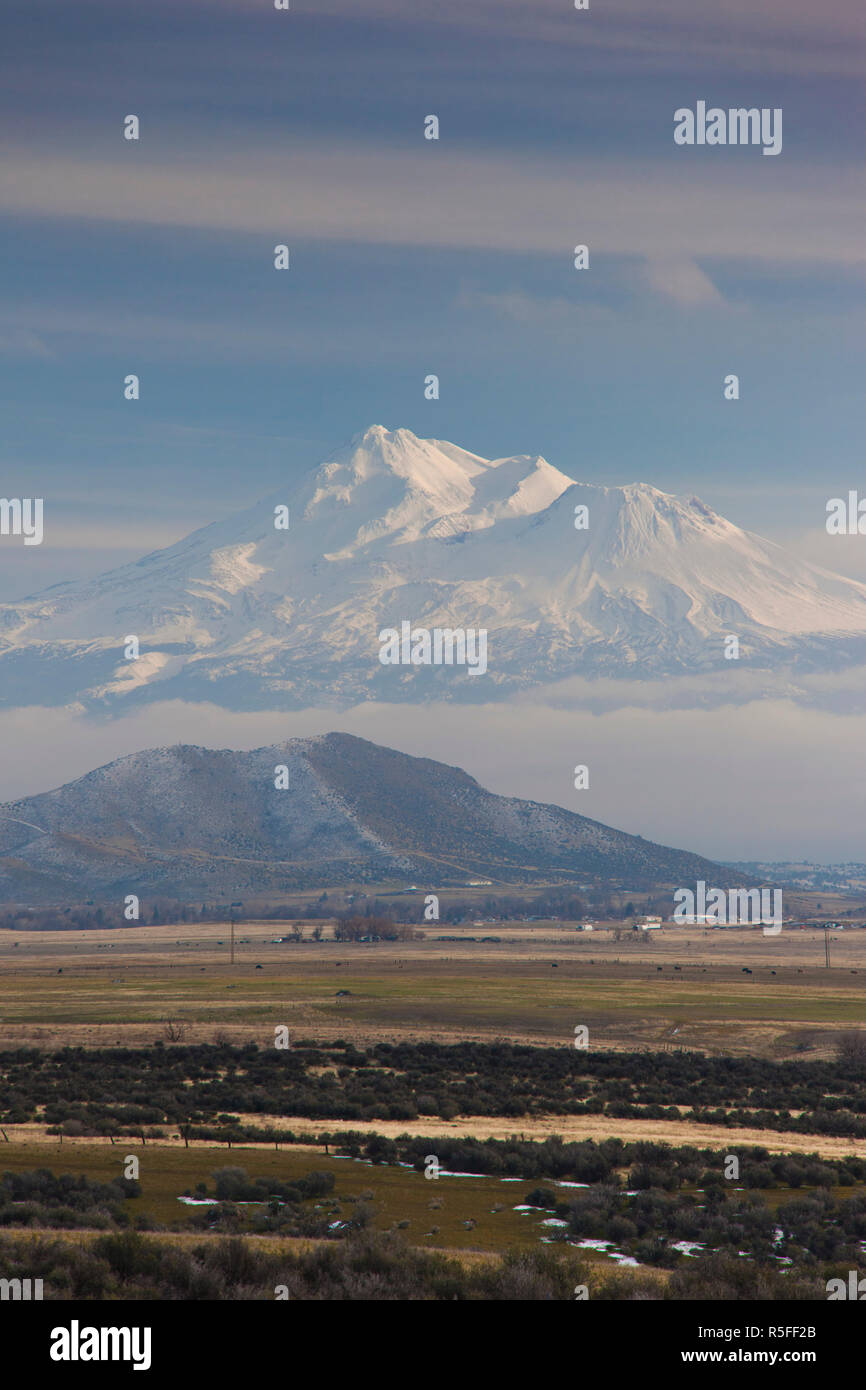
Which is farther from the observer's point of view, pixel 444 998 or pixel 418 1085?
pixel 444 998

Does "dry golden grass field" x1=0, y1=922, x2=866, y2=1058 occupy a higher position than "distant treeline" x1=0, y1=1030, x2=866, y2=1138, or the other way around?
"distant treeline" x1=0, y1=1030, x2=866, y2=1138

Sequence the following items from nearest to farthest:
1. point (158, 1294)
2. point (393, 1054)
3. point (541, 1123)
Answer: point (158, 1294) → point (541, 1123) → point (393, 1054)

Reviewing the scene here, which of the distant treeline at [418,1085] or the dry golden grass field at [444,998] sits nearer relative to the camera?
the distant treeline at [418,1085]

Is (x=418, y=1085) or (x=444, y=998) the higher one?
(x=418, y=1085)

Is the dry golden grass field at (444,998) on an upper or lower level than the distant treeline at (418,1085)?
→ lower

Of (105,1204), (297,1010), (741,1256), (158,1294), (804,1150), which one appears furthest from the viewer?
(297,1010)

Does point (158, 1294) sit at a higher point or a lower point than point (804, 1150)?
higher

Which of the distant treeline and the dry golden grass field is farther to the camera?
the dry golden grass field
